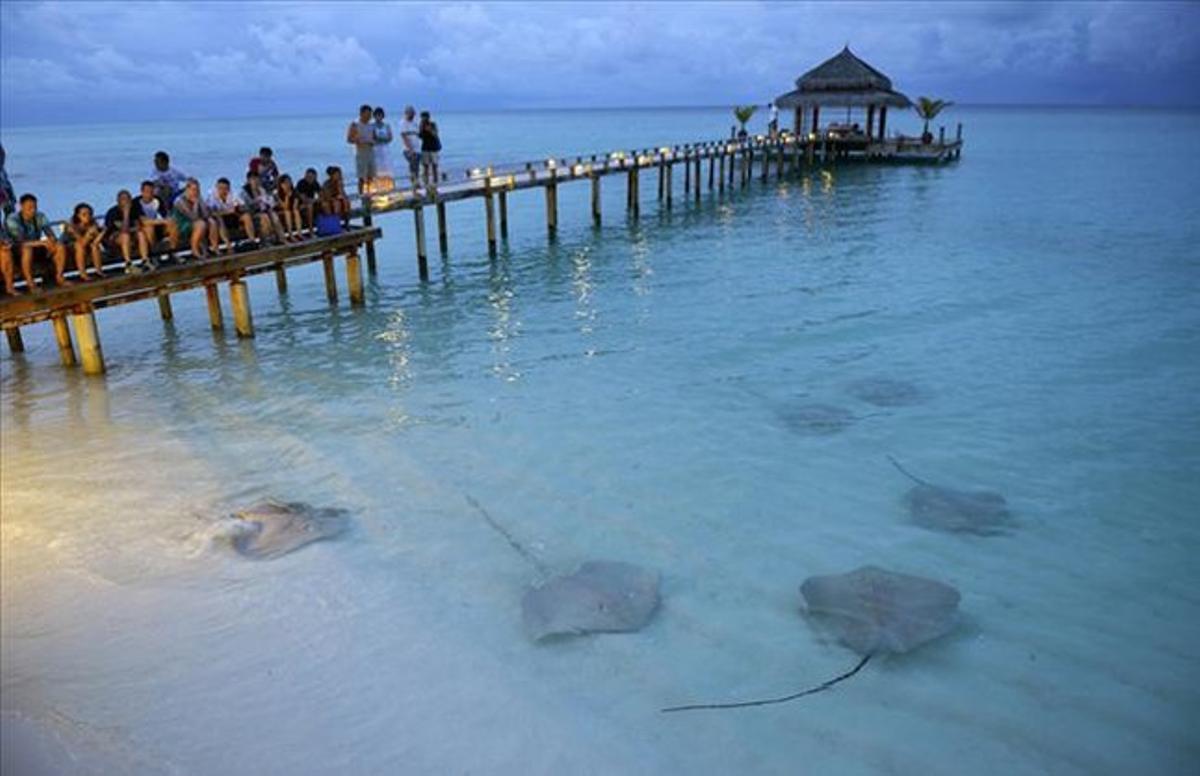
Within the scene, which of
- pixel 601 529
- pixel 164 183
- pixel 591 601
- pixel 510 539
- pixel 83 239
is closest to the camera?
pixel 591 601

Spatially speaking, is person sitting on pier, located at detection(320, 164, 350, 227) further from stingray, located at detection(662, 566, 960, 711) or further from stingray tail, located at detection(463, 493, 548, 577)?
stingray, located at detection(662, 566, 960, 711)

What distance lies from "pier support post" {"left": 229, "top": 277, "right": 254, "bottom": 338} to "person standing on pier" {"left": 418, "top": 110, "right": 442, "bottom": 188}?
640 centimetres

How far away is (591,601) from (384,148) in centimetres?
1472

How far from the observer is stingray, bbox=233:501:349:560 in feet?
25.0

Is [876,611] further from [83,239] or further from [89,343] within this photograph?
[89,343]

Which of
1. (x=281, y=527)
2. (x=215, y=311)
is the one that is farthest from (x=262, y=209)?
(x=281, y=527)

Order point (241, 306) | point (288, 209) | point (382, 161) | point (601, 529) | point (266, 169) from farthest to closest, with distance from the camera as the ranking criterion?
point (382, 161) < point (266, 169) < point (288, 209) < point (241, 306) < point (601, 529)

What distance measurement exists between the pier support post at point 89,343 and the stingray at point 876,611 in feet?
36.4

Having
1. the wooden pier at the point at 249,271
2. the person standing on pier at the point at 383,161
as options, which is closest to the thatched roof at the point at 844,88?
the wooden pier at the point at 249,271

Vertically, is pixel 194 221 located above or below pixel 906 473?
above

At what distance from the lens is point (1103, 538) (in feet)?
25.6

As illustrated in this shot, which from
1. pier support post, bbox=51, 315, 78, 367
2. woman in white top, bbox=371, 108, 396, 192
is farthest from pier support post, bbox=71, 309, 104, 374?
woman in white top, bbox=371, 108, 396, 192

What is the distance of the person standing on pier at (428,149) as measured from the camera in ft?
63.2

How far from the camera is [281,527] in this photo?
312 inches
